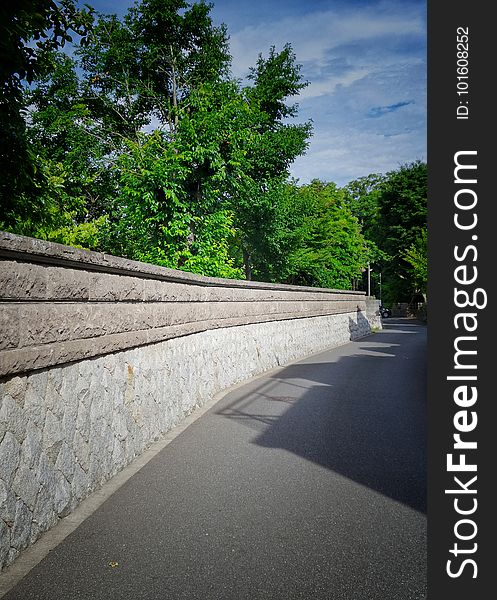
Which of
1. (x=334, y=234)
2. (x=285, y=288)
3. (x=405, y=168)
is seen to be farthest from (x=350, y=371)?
(x=405, y=168)

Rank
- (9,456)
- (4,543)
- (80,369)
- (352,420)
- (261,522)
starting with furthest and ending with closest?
Answer: (352,420) → (80,369) → (261,522) → (9,456) → (4,543)

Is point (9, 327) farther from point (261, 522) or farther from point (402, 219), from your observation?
point (402, 219)

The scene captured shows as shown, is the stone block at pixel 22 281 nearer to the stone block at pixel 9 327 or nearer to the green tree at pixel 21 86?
the stone block at pixel 9 327

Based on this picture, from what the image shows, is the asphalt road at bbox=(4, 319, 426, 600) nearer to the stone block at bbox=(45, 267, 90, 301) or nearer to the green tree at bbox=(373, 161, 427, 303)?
the stone block at bbox=(45, 267, 90, 301)

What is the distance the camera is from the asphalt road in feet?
9.90

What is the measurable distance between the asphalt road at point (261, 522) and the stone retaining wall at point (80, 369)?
34 cm

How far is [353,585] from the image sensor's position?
3.00 meters

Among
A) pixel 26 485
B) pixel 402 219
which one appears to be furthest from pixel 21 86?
pixel 402 219

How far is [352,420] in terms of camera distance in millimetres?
7531

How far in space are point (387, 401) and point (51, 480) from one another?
21.2ft

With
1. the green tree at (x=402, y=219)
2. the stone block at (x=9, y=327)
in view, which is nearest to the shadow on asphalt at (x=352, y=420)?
the stone block at (x=9, y=327)

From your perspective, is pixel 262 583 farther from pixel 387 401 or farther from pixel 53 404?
pixel 387 401

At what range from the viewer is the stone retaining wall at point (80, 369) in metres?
3.42

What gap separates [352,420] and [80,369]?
4.32 meters
